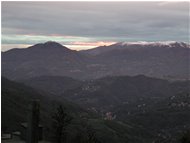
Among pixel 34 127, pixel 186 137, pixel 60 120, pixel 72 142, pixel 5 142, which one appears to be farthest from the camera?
pixel 72 142

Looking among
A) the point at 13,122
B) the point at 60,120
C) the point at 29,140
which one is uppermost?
the point at 29,140

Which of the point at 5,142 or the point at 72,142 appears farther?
the point at 72,142

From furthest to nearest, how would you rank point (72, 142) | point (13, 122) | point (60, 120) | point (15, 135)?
point (13, 122) < point (72, 142) < point (15, 135) < point (60, 120)

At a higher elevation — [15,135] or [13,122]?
[15,135]

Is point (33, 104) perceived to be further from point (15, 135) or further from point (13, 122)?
point (13, 122)

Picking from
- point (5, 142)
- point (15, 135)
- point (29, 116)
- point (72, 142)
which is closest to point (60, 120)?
point (5, 142)

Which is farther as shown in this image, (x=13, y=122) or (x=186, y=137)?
(x=13, y=122)

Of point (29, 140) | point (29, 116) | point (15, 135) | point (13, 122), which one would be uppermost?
point (29, 116)

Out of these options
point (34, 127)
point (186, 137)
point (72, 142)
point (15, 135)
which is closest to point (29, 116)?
point (34, 127)

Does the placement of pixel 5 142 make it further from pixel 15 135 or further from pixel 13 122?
pixel 13 122
